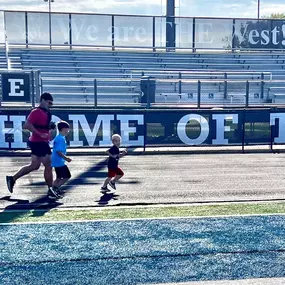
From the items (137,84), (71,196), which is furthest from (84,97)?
(71,196)

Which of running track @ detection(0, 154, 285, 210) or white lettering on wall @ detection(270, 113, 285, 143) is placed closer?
running track @ detection(0, 154, 285, 210)

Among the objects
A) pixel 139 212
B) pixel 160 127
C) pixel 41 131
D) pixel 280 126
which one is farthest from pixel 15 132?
pixel 280 126

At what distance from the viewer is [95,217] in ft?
29.0

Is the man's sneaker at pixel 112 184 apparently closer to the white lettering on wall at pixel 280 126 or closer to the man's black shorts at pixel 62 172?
the man's black shorts at pixel 62 172

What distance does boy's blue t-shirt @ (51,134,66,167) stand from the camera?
9961 millimetres

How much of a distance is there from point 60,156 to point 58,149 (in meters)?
0.14

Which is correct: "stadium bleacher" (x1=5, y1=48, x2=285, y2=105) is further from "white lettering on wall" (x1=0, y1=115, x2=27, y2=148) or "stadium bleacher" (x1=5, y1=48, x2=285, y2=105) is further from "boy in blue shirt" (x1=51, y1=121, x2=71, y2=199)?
"boy in blue shirt" (x1=51, y1=121, x2=71, y2=199)

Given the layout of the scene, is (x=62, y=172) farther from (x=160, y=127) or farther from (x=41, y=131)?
(x=160, y=127)

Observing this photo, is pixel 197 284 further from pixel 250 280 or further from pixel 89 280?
pixel 89 280

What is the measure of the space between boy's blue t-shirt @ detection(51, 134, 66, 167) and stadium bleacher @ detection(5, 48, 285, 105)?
12897 mm

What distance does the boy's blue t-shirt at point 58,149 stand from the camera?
32.7ft

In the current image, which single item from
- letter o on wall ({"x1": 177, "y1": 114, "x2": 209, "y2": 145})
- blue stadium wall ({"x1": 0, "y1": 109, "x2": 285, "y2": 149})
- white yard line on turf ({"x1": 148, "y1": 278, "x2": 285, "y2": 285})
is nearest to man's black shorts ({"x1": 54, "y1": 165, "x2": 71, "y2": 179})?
white yard line on turf ({"x1": 148, "y1": 278, "x2": 285, "y2": 285})

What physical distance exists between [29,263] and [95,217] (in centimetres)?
225

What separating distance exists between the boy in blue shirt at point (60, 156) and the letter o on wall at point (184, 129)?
7.46 metres
